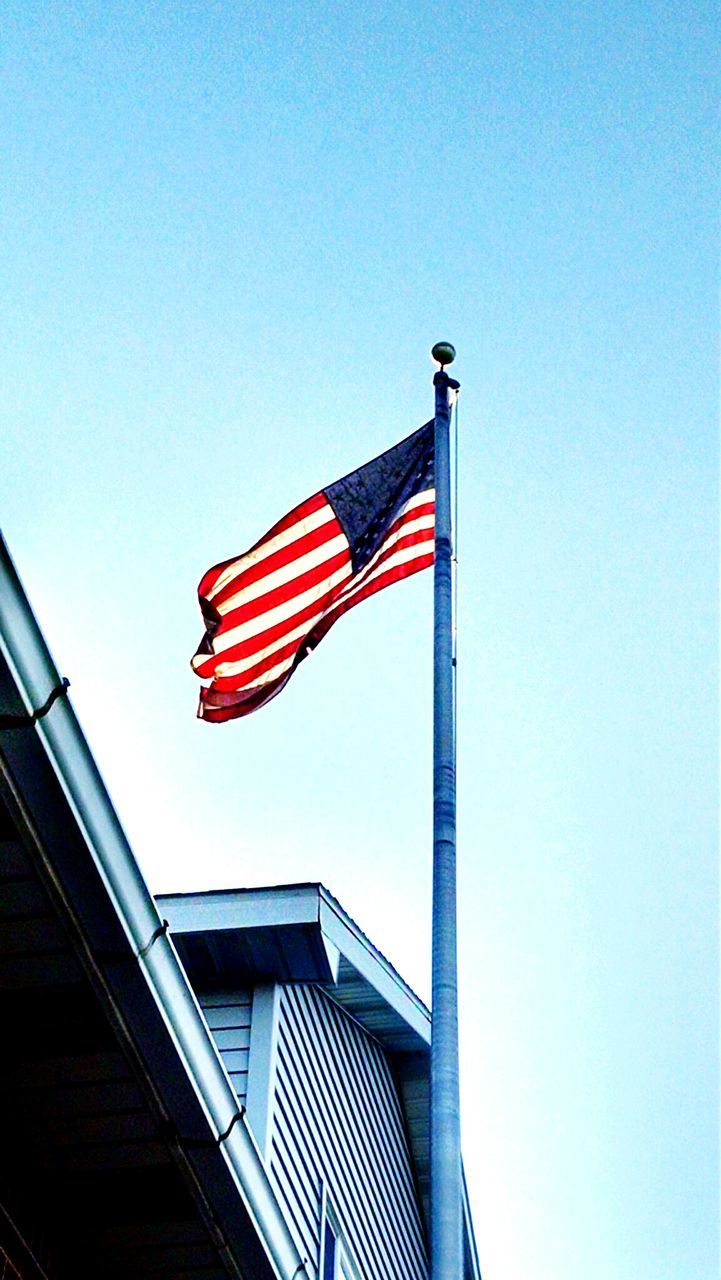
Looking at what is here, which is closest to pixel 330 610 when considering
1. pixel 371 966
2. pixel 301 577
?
pixel 301 577

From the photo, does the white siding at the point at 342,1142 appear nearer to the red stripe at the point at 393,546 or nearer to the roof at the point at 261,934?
the roof at the point at 261,934

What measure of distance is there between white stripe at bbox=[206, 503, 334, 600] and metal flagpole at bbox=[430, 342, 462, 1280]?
0.77m

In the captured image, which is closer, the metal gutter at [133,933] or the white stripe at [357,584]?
the metal gutter at [133,933]

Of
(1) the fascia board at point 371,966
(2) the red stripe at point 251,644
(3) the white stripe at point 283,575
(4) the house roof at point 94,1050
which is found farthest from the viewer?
(1) the fascia board at point 371,966

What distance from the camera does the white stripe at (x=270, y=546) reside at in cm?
975

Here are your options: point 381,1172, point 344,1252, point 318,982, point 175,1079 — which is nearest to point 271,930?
point 318,982

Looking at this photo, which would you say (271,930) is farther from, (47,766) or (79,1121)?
(47,766)

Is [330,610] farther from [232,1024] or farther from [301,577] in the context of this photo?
[232,1024]

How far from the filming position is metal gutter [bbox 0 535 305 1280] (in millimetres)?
5680

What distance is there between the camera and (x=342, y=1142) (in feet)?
46.0

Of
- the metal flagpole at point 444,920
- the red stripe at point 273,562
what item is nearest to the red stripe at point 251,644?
the red stripe at point 273,562

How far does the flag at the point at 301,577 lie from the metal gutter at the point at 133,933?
9.27 ft

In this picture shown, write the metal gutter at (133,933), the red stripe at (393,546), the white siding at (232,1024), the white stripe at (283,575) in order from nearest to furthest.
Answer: the metal gutter at (133,933) → the white stripe at (283,575) → the red stripe at (393,546) → the white siding at (232,1024)

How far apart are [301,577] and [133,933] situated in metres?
3.68
